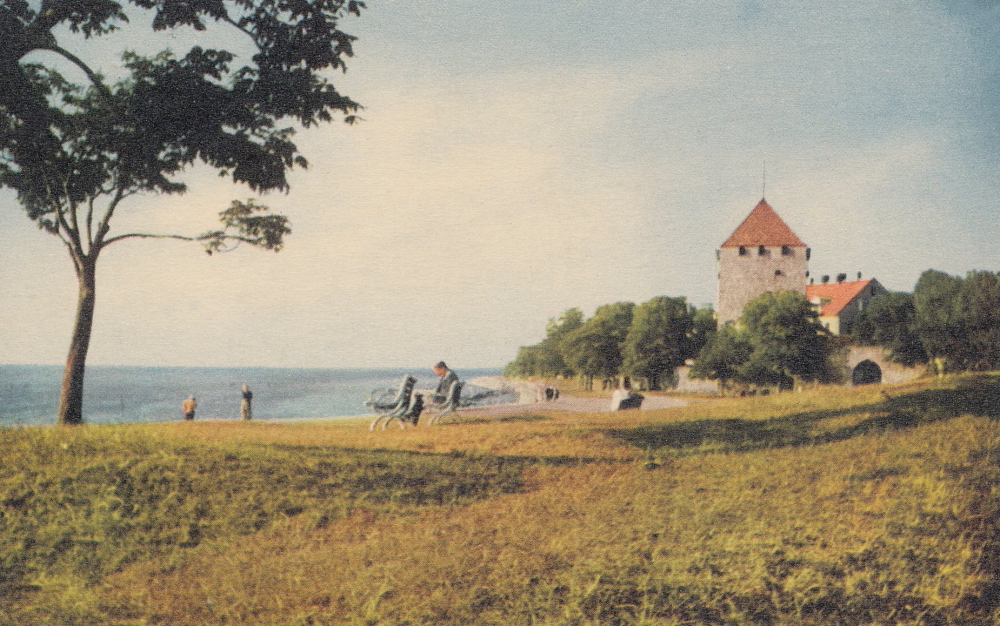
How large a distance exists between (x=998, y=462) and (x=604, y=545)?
5245 mm

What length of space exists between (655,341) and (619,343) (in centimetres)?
322

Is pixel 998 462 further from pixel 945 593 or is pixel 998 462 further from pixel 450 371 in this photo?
pixel 450 371

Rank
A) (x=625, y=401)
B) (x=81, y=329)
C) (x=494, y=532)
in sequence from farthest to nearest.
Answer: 1. (x=625, y=401)
2. (x=81, y=329)
3. (x=494, y=532)

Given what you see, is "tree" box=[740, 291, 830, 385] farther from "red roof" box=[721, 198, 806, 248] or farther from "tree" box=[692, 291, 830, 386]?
"red roof" box=[721, 198, 806, 248]

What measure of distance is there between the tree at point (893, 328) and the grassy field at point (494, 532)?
46.7m

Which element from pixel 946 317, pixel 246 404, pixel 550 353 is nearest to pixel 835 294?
pixel 946 317

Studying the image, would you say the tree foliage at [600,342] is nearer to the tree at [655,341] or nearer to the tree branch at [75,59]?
the tree at [655,341]

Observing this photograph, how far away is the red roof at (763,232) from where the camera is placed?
5675cm

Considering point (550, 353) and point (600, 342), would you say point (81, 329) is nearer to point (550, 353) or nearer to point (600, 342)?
point (550, 353)

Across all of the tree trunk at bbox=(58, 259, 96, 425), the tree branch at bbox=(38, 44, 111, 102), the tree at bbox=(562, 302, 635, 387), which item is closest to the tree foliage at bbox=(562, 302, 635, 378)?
the tree at bbox=(562, 302, 635, 387)

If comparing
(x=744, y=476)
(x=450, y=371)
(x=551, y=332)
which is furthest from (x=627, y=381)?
(x=744, y=476)

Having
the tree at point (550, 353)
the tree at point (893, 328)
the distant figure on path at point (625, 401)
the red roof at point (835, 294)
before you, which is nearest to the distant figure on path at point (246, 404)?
the distant figure on path at point (625, 401)

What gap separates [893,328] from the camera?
51.3m

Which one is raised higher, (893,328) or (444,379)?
(893,328)
